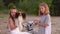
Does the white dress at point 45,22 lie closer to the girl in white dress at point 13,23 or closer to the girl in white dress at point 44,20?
the girl in white dress at point 44,20

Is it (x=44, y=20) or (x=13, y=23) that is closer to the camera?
(x=44, y=20)

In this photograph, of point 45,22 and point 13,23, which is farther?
point 13,23

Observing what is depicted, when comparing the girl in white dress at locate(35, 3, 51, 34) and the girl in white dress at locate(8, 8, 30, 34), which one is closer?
the girl in white dress at locate(35, 3, 51, 34)

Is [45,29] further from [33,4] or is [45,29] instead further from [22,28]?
[33,4]

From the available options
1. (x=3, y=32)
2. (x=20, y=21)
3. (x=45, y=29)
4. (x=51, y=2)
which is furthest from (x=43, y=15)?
(x=51, y=2)

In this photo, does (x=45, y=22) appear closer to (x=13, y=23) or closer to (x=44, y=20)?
(x=44, y=20)

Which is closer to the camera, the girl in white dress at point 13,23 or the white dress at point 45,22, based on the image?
the white dress at point 45,22

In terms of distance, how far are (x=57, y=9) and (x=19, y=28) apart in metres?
12.5

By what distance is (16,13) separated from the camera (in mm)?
4469

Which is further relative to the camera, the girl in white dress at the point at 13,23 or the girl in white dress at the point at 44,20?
the girl in white dress at the point at 13,23

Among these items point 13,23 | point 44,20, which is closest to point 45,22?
point 44,20

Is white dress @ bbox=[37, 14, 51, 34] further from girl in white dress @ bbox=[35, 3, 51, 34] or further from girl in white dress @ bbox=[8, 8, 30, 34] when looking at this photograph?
girl in white dress @ bbox=[8, 8, 30, 34]

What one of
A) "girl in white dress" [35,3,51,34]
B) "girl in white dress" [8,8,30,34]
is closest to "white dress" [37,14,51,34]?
"girl in white dress" [35,3,51,34]

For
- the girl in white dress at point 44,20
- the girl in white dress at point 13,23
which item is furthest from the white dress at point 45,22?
the girl in white dress at point 13,23
